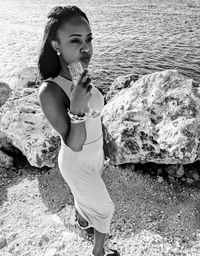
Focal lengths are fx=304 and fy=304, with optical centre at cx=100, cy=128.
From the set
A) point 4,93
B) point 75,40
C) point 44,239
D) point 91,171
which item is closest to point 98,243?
point 44,239

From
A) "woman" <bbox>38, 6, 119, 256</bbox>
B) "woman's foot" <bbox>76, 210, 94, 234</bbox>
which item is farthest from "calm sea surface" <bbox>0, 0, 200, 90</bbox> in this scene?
"woman" <bbox>38, 6, 119, 256</bbox>

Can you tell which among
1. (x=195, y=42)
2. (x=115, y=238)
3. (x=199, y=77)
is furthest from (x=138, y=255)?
(x=195, y=42)

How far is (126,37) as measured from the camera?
48.0 ft

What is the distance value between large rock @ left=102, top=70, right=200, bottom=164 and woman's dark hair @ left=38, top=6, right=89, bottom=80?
7.88ft

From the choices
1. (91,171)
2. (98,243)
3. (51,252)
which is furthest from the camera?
(51,252)

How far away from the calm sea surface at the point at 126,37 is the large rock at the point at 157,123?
4706mm

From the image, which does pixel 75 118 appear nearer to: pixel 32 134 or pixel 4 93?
pixel 32 134

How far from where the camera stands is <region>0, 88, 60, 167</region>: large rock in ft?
18.3

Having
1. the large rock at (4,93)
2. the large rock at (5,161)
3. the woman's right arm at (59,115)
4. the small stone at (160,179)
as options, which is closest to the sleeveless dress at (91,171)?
the woman's right arm at (59,115)

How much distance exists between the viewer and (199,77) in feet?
32.0

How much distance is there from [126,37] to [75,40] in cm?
→ 1244

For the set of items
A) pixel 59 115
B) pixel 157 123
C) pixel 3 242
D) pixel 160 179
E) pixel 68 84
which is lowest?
pixel 3 242

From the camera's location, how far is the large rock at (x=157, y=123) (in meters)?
4.74

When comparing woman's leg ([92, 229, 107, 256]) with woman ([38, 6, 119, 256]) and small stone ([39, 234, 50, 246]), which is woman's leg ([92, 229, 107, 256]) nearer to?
small stone ([39, 234, 50, 246])
